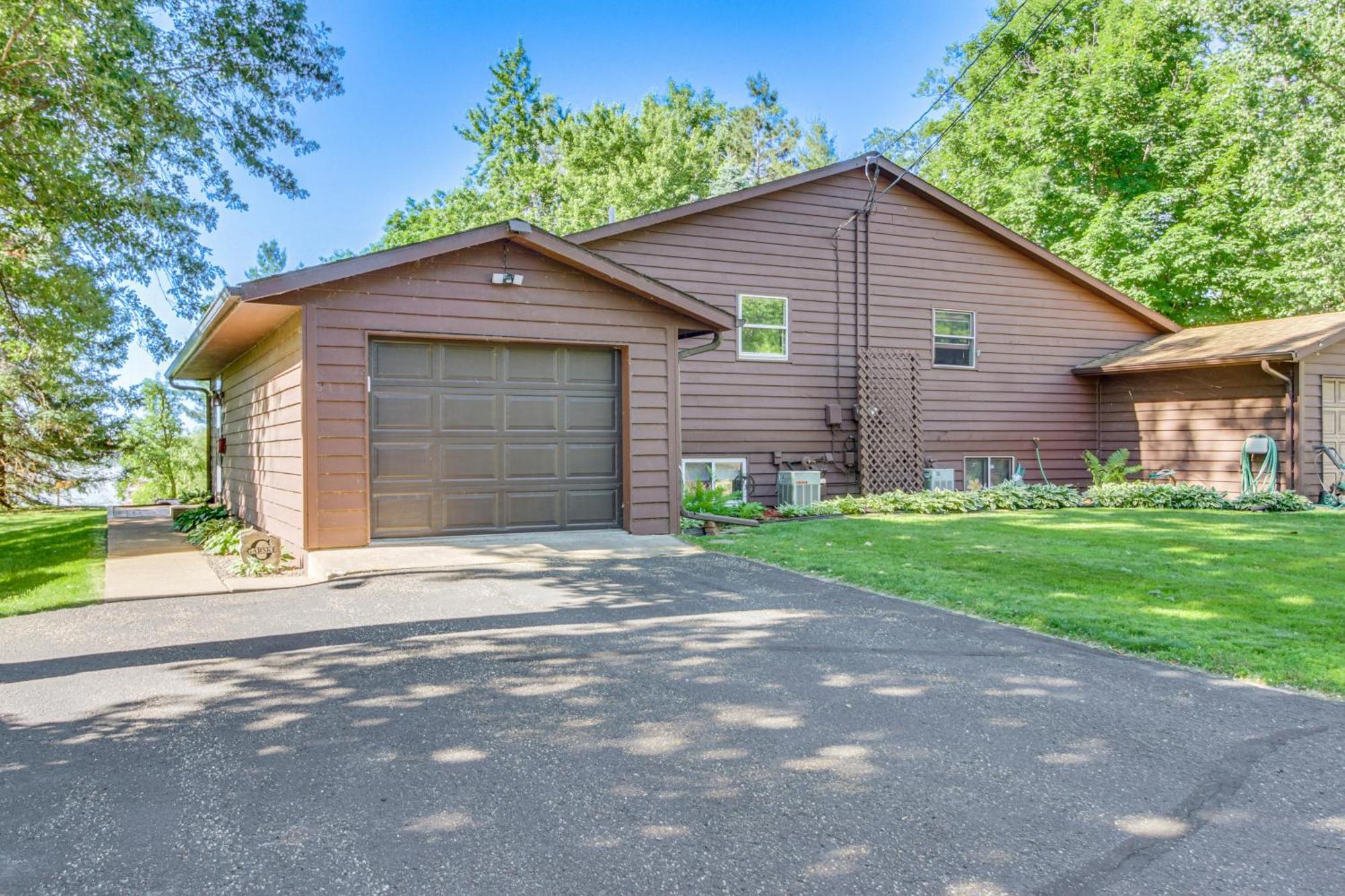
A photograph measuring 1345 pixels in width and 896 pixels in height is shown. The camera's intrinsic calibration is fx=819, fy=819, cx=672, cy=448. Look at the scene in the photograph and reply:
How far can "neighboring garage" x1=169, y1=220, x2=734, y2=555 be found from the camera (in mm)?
7617

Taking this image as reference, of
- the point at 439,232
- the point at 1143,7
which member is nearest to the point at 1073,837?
the point at 1143,7

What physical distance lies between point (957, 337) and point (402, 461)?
10.4m

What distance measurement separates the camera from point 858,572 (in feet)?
22.8

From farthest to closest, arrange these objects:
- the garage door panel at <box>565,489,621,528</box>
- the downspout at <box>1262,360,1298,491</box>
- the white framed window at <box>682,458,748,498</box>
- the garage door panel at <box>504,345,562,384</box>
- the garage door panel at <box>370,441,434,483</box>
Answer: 1. the downspout at <box>1262,360,1298,491</box>
2. the white framed window at <box>682,458,748,498</box>
3. the garage door panel at <box>565,489,621,528</box>
4. the garage door panel at <box>504,345,562,384</box>
5. the garage door panel at <box>370,441,434,483</box>

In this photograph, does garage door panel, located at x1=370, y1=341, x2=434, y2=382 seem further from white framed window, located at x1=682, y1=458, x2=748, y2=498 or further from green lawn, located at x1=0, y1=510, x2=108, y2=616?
white framed window, located at x1=682, y1=458, x2=748, y2=498

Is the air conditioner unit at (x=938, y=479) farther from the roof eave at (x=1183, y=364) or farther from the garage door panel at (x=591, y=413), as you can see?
the garage door panel at (x=591, y=413)

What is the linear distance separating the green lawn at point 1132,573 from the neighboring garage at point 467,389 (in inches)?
64.5

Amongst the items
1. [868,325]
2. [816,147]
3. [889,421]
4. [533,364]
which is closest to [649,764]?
[533,364]

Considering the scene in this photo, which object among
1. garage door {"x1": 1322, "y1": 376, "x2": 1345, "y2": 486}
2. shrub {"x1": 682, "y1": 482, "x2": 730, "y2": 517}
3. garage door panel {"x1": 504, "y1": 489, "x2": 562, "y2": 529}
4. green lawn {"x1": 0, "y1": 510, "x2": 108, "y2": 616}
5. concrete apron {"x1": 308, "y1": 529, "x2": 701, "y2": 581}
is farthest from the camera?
garage door {"x1": 1322, "y1": 376, "x2": 1345, "y2": 486}

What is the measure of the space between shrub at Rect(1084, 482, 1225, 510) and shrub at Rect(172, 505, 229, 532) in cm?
1362

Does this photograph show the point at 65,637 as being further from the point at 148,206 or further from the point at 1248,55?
the point at 1248,55

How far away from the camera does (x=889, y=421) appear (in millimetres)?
13773

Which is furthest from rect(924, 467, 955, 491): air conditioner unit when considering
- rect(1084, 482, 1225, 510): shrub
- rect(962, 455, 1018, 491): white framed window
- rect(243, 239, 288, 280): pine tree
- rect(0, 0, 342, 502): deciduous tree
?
rect(243, 239, 288, 280): pine tree

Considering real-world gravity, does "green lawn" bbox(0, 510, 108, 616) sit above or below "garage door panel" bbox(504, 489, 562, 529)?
below
